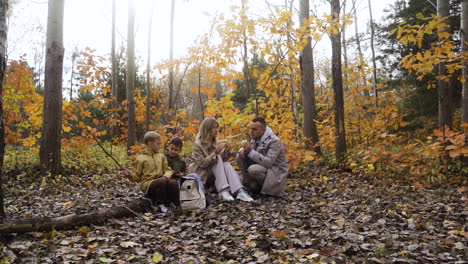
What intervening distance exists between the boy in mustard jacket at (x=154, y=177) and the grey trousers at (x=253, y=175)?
1265mm

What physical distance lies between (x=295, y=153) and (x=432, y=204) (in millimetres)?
2997

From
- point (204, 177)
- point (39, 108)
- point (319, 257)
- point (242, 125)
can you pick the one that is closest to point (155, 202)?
point (204, 177)

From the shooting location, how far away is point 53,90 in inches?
268

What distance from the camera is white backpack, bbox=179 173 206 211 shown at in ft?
15.0

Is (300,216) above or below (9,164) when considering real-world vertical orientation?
below

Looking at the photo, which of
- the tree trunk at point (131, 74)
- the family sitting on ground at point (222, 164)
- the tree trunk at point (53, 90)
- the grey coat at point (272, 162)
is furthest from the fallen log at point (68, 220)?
the tree trunk at point (131, 74)

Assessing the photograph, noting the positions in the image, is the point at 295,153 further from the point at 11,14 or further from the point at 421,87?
the point at 11,14

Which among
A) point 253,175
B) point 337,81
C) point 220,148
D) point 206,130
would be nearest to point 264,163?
point 253,175

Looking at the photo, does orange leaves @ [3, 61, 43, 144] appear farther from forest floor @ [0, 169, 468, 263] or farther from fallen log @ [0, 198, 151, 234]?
fallen log @ [0, 198, 151, 234]

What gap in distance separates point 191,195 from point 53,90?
4246mm

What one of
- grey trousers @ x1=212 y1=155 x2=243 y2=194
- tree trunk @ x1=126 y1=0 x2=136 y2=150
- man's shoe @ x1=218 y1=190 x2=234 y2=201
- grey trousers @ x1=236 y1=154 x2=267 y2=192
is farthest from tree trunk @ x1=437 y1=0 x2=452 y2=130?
tree trunk @ x1=126 y1=0 x2=136 y2=150

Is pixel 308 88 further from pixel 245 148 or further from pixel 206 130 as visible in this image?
pixel 206 130

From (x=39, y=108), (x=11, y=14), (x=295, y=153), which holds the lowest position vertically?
(x=295, y=153)

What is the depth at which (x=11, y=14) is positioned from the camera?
17.5m
